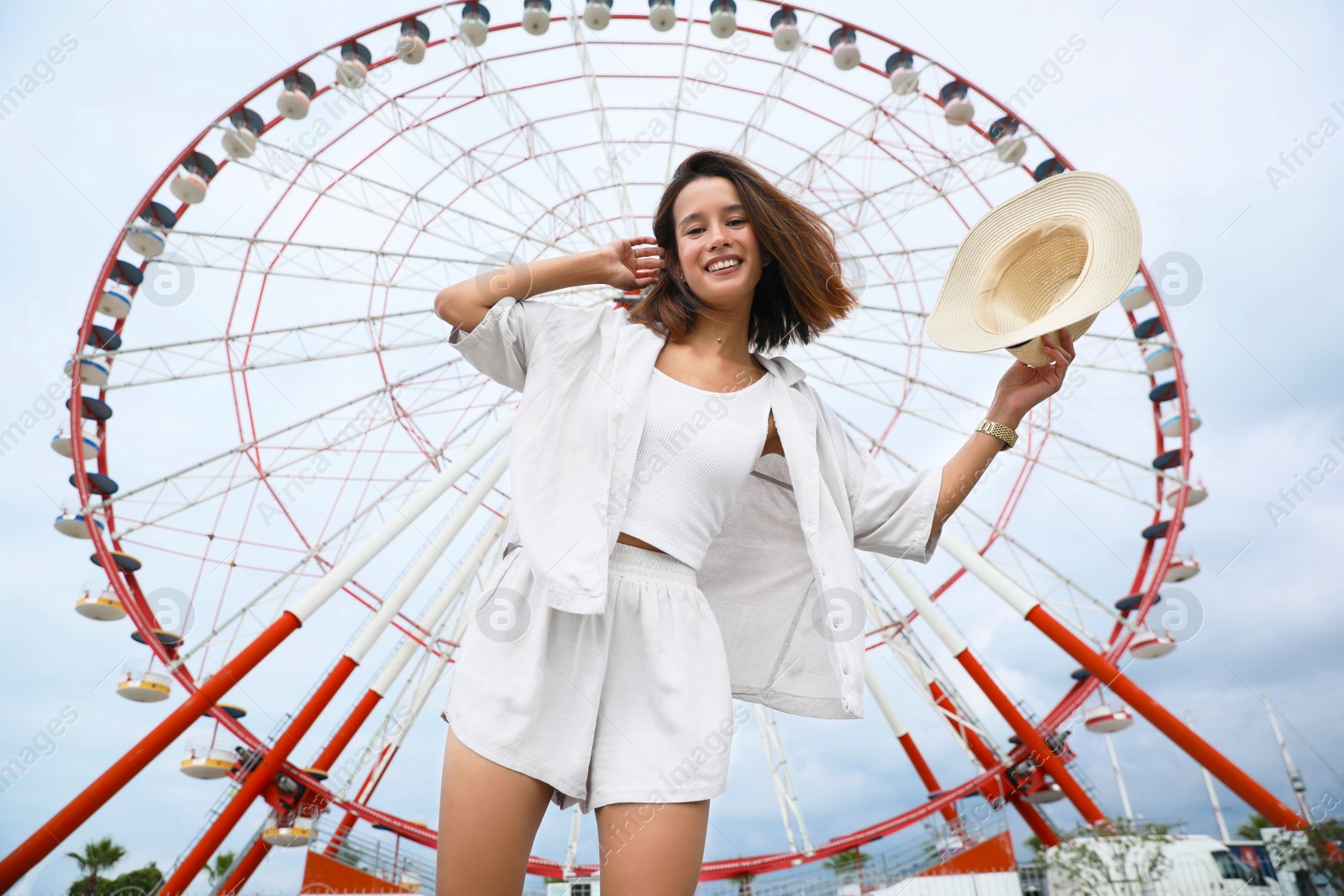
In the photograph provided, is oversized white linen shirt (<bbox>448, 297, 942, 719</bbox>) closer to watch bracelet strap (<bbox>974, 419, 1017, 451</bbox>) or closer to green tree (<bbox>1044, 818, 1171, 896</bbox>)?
watch bracelet strap (<bbox>974, 419, 1017, 451</bbox>)

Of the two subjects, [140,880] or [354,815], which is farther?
[140,880]

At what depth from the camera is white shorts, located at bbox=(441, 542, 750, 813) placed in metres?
1.62

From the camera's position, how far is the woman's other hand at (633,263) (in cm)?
220

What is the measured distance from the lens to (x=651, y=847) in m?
1.56

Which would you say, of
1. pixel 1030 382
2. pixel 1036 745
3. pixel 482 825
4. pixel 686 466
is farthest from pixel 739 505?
pixel 1036 745

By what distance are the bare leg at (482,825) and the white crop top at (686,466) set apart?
53cm

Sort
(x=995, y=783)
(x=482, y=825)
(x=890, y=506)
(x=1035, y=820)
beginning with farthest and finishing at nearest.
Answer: (x=1035, y=820) < (x=995, y=783) < (x=890, y=506) < (x=482, y=825)

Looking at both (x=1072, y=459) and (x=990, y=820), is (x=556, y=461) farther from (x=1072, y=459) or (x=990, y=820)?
(x=990, y=820)

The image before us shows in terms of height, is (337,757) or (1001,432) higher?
(337,757)

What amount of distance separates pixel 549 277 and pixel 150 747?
1517 centimetres

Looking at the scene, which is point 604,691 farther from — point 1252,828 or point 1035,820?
point 1252,828

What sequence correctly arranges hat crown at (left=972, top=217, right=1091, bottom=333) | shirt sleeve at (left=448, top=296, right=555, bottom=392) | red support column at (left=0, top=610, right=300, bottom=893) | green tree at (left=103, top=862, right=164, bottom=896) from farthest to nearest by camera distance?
green tree at (left=103, top=862, right=164, bottom=896), red support column at (left=0, top=610, right=300, bottom=893), hat crown at (left=972, top=217, right=1091, bottom=333), shirt sleeve at (left=448, top=296, right=555, bottom=392)

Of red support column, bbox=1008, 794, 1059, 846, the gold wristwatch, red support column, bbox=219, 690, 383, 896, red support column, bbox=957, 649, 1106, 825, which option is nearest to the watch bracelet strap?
the gold wristwatch

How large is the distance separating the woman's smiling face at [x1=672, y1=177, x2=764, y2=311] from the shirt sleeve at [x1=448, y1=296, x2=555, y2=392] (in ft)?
1.23
